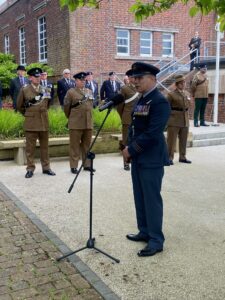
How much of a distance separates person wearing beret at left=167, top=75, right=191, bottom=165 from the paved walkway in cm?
52

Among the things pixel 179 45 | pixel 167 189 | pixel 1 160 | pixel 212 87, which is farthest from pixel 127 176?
pixel 179 45

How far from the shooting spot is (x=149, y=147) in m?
4.43

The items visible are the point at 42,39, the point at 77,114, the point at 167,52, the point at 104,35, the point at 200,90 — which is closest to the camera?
the point at 77,114

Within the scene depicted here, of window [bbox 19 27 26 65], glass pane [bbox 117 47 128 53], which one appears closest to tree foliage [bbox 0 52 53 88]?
window [bbox 19 27 26 65]

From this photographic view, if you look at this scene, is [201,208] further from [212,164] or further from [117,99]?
[212,164]

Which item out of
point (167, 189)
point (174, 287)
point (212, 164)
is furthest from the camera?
point (212, 164)

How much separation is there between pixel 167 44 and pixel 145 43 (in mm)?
1149

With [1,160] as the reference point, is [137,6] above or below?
above

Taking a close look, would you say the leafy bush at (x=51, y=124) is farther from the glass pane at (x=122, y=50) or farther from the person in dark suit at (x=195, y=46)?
the person in dark suit at (x=195, y=46)

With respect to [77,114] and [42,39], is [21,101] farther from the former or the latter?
[42,39]

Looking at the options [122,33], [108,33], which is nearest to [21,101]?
[108,33]

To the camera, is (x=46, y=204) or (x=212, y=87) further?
(x=212, y=87)

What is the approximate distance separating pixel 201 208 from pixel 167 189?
45.4 inches

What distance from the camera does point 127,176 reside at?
822 centimetres
